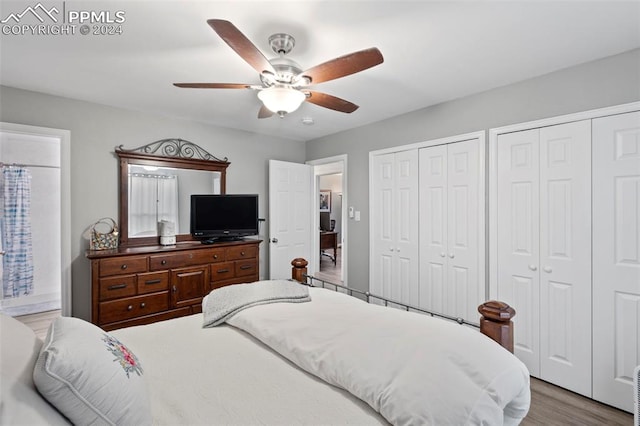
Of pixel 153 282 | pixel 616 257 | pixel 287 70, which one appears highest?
pixel 287 70

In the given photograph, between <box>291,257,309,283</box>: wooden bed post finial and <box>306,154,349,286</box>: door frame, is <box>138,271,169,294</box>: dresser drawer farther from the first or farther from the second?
<box>306,154,349,286</box>: door frame

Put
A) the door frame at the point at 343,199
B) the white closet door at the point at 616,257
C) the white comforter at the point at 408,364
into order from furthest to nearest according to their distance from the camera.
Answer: the door frame at the point at 343,199, the white closet door at the point at 616,257, the white comforter at the point at 408,364

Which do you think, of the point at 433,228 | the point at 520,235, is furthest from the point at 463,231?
the point at 520,235

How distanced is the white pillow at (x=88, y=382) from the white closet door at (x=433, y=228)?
2.84 metres

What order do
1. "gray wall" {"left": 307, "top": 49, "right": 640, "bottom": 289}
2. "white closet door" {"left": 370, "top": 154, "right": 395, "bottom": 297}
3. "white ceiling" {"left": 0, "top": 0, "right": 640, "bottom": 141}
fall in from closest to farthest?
"white ceiling" {"left": 0, "top": 0, "right": 640, "bottom": 141} → "gray wall" {"left": 307, "top": 49, "right": 640, "bottom": 289} → "white closet door" {"left": 370, "top": 154, "right": 395, "bottom": 297}

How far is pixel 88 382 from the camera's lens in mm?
847

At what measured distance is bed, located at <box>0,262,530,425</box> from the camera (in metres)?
0.83

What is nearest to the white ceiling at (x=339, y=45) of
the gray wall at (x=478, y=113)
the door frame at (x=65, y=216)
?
the gray wall at (x=478, y=113)

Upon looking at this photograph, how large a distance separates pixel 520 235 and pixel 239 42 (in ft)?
8.50

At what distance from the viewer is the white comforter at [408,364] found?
3.24 ft

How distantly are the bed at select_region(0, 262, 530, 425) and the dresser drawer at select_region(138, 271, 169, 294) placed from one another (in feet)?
5.55

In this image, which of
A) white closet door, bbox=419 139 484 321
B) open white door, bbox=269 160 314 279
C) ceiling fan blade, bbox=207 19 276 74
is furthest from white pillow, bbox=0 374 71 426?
open white door, bbox=269 160 314 279

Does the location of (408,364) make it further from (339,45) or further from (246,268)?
(246,268)

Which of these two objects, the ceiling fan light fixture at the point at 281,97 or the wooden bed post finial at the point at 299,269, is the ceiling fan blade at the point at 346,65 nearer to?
the ceiling fan light fixture at the point at 281,97
